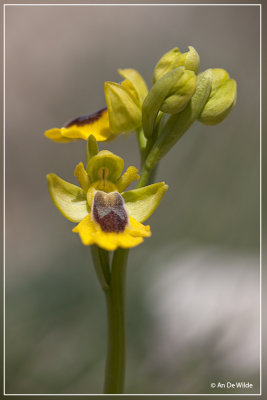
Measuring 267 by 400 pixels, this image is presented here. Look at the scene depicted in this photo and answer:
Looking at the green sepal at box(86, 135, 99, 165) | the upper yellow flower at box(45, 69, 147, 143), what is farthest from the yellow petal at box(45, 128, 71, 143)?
the green sepal at box(86, 135, 99, 165)

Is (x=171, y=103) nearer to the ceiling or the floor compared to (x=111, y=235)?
nearer to the ceiling

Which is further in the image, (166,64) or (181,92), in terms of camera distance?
(166,64)

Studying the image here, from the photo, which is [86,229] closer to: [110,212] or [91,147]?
[110,212]

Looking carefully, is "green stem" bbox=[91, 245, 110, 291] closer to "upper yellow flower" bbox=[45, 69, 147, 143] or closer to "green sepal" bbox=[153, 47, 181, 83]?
"upper yellow flower" bbox=[45, 69, 147, 143]

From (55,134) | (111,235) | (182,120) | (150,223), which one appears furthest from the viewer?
(150,223)
